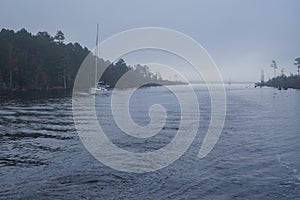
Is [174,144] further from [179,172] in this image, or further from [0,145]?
[0,145]

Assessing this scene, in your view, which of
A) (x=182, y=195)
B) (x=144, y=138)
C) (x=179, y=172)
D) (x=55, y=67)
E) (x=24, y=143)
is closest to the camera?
(x=182, y=195)

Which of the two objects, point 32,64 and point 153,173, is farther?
point 32,64

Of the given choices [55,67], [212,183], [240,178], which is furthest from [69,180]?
[55,67]

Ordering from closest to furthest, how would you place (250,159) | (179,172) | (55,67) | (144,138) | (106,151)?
(179,172) → (250,159) → (106,151) → (144,138) → (55,67)

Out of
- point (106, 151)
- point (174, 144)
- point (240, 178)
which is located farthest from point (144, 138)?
point (240, 178)

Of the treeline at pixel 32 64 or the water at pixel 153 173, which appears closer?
the water at pixel 153 173

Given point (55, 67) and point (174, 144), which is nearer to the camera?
point (174, 144)

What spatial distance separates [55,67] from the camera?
81.8m

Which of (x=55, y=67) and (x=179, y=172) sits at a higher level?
(x=55, y=67)

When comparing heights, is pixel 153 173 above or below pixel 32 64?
below

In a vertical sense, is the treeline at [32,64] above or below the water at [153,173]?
above

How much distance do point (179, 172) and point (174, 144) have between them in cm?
431

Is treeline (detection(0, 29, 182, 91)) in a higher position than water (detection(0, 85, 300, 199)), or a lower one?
higher

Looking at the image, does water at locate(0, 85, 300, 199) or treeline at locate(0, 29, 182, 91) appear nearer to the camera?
water at locate(0, 85, 300, 199)
